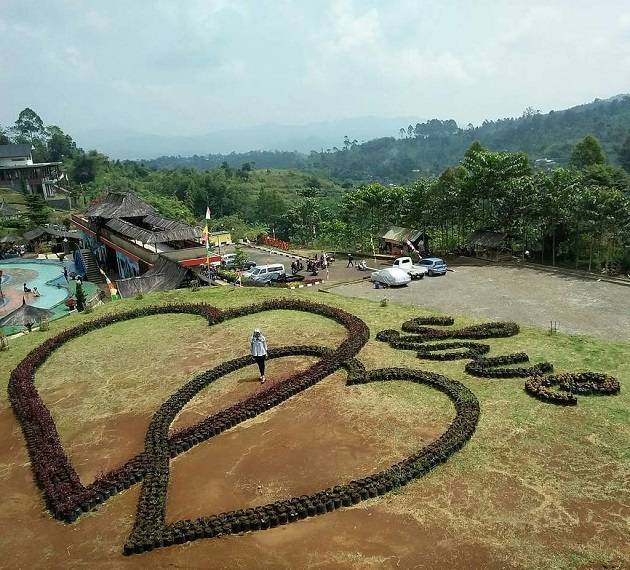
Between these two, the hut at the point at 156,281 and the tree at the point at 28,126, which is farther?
the tree at the point at 28,126

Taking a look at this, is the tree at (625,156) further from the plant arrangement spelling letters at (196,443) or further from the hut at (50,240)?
the plant arrangement spelling letters at (196,443)

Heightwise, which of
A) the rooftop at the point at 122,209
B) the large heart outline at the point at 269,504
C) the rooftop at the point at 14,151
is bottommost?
the large heart outline at the point at 269,504

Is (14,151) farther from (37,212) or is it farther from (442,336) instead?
(442,336)

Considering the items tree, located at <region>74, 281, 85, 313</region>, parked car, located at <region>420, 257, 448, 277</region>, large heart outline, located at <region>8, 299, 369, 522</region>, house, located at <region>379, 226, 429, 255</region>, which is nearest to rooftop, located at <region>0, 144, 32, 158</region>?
house, located at <region>379, 226, 429, 255</region>

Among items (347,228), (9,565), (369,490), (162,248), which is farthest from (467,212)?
(9,565)

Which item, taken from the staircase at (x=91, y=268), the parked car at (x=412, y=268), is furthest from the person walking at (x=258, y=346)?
the staircase at (x=91, y=268)

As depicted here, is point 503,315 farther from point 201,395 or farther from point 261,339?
point 201,395
